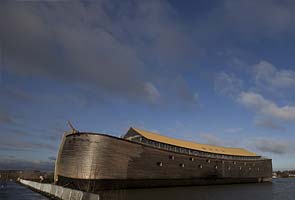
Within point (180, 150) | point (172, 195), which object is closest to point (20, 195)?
point (172, 195)

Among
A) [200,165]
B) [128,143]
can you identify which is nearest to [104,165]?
[128,143]

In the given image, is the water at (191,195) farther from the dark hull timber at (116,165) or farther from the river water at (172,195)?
the dark hull timber at (116,165)

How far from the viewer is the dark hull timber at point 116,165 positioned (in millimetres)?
28719

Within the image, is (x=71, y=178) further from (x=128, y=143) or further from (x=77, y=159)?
(x=128, y=143)

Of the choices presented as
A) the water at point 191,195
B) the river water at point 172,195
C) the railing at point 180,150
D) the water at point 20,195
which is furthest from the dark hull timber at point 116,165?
the water at point 20,195

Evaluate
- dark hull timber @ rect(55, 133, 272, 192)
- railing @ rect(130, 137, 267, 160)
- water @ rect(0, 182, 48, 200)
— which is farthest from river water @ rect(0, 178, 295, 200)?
railing @ rect(130, 137, 267, 160)

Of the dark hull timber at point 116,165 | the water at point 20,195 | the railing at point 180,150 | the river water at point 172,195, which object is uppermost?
the railing at point 180,150

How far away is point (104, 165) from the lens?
28.8 m

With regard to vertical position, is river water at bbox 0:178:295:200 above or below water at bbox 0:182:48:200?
above

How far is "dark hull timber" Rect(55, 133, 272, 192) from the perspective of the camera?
28719 mm

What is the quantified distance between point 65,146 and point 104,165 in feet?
21.0

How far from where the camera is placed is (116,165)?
29625 millimetres

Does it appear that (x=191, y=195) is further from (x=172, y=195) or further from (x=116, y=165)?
(x=116, y=165)

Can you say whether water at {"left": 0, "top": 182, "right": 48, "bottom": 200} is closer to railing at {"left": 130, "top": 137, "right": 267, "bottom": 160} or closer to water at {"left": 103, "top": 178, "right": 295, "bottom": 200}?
water at {"left": 103, "top": 178, "right": 295, "bottom": 200}
